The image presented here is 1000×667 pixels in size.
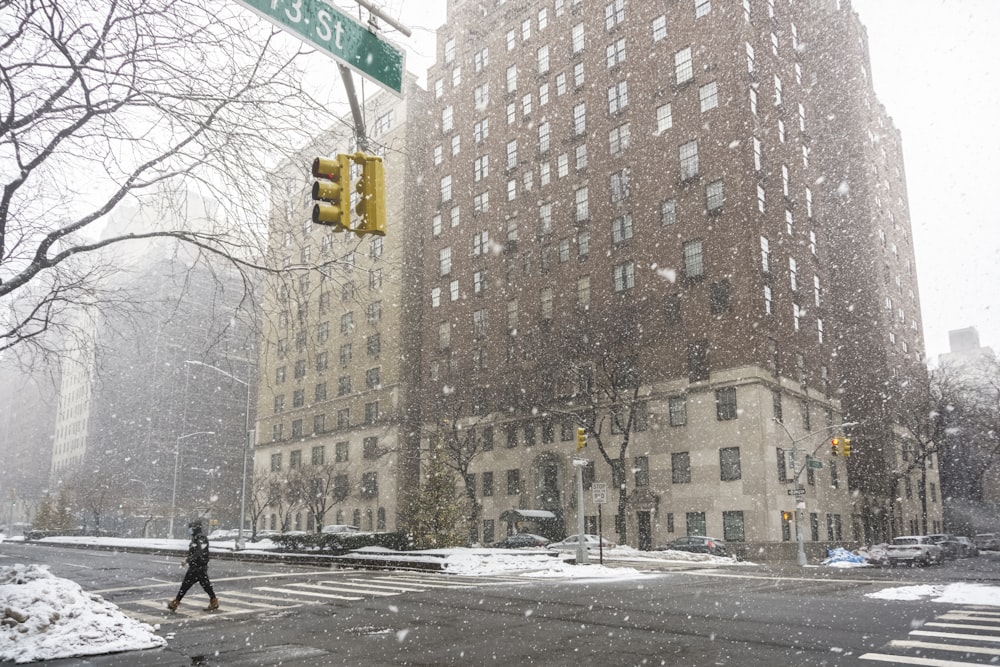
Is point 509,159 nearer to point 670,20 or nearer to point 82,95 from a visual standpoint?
point 670,20

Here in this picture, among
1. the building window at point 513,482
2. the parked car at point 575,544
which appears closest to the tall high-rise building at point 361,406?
the building window at point 513,482

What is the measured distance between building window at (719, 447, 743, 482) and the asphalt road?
Answer: 951 inches

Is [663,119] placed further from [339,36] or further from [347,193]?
[339,36]

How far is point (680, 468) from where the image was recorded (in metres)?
46.9

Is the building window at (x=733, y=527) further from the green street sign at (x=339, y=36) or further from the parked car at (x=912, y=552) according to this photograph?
the green street sign at (x=339, y=36)

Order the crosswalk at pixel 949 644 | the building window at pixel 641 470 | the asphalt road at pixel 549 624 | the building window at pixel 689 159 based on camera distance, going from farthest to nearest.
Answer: the building window at pixel 689 159 → the building window at pixel 641 470 → the asphalt road at pixel 549 624 → the crosswalk at pixel 949 644

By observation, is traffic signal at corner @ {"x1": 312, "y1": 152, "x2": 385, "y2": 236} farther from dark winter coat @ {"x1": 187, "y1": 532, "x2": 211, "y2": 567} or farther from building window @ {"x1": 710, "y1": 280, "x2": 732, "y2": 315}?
building window @ {"x1": 710, "y1": 280, "x2": 732, "y2": 315}

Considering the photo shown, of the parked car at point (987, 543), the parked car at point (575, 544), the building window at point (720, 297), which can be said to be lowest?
the parked car at point (987, 543)

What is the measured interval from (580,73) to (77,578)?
50.0 metres

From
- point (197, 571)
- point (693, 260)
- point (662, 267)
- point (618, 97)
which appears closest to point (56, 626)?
point (197, 571)

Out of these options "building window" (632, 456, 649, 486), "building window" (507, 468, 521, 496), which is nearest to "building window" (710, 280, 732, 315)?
"building window" (632, 456, 649, 486)

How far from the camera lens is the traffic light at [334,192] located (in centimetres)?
780

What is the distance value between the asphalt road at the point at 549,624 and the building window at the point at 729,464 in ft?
79.2

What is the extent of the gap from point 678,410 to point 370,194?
42.3 meters
